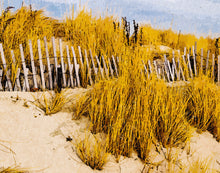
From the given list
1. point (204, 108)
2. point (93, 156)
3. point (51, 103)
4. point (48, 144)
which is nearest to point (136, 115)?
point (93, 156)

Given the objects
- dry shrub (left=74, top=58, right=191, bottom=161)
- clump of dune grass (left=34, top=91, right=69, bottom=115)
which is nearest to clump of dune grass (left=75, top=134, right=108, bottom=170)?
dry shrub (left=74, top=58, right=191, bottom=161)

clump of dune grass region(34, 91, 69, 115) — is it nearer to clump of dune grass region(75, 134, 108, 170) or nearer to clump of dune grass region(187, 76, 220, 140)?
clump of dune grass region(75, 134, 108, 170)

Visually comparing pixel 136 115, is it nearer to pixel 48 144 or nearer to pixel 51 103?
pixel 48 144

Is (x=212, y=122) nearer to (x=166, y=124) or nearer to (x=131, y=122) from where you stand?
(x=166, y=124)

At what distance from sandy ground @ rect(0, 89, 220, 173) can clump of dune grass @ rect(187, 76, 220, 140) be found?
0.18 meters

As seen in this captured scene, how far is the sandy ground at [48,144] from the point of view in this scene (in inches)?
81.7

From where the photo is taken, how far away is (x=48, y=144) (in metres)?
2.32

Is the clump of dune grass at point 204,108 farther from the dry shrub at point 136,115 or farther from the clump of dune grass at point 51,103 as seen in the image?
the clump of dune grass at point 51,103

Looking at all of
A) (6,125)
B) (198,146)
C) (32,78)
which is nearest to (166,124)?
(198,146)

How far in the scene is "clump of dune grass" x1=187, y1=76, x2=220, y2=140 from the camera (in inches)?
115

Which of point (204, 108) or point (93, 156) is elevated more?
point (204, 108)

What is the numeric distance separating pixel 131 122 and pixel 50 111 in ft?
4.13

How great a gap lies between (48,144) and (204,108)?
92.2 inches

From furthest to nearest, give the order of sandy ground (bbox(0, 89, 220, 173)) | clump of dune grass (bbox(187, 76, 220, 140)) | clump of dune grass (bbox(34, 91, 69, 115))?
clump of dune grass (bbox(187, 76, 220, 140))
clump of dune grass (bbox(34, 91, 69, 115))
sandy ground (bbox(0, 89, 220, 173))
